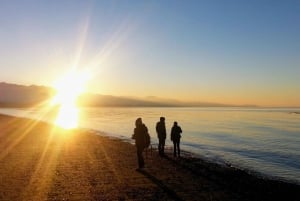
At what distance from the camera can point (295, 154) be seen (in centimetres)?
3406

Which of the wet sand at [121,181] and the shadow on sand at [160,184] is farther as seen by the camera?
the wet sand at [121,181]

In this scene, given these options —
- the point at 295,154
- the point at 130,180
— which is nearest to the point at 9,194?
the point at 130,180

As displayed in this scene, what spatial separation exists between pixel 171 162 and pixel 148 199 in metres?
8.86

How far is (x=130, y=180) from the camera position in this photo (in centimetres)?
1633

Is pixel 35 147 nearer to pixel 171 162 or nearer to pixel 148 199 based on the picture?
pixel 171 162

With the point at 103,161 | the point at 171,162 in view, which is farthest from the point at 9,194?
the point at 171,162

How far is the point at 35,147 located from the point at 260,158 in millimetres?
17367

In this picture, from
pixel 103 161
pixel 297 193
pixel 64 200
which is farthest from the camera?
pixel 103 161

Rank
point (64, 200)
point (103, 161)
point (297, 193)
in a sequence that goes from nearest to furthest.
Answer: point (64, 200), point (297, 193), point (103, 161)

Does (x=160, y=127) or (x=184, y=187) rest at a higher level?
(x=160, y=127)

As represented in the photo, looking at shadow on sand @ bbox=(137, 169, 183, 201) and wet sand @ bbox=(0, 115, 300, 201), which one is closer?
shadow on sand @ bbox=(137, 169, 183, 201)

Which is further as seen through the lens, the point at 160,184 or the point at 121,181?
the point at 121,181

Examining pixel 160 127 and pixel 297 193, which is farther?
pixel 160 127

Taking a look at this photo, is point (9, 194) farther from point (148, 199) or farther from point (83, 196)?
point (148, 199)
